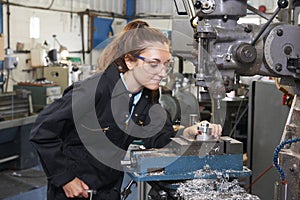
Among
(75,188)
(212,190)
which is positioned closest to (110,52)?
(75,188)

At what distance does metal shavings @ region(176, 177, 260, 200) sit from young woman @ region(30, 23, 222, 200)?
22 centimetres

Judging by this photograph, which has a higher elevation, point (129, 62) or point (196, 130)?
point (129, 62)

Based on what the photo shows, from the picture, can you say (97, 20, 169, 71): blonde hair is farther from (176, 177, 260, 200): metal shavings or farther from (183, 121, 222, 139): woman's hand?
(176, 177, 260, 200): metal shavings

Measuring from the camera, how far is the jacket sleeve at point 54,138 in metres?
1.23

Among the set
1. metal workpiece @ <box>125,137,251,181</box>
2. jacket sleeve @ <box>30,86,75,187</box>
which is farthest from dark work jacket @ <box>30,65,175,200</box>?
metal workpiece @ <box>125,137,251,181</box>

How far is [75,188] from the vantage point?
1.25m

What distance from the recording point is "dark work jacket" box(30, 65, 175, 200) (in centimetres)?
124

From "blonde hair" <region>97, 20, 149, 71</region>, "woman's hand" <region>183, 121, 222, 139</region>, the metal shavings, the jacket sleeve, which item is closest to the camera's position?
the metal shavings

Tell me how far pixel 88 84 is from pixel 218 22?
521mm

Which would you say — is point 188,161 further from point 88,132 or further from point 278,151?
point 88,132

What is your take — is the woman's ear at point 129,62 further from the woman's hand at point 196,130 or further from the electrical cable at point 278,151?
the electrical cable at point 278,151

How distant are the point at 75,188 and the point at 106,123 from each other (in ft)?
0.75

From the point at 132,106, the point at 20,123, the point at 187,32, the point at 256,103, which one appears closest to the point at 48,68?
the point at 20,123

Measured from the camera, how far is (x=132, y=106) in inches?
54.6
